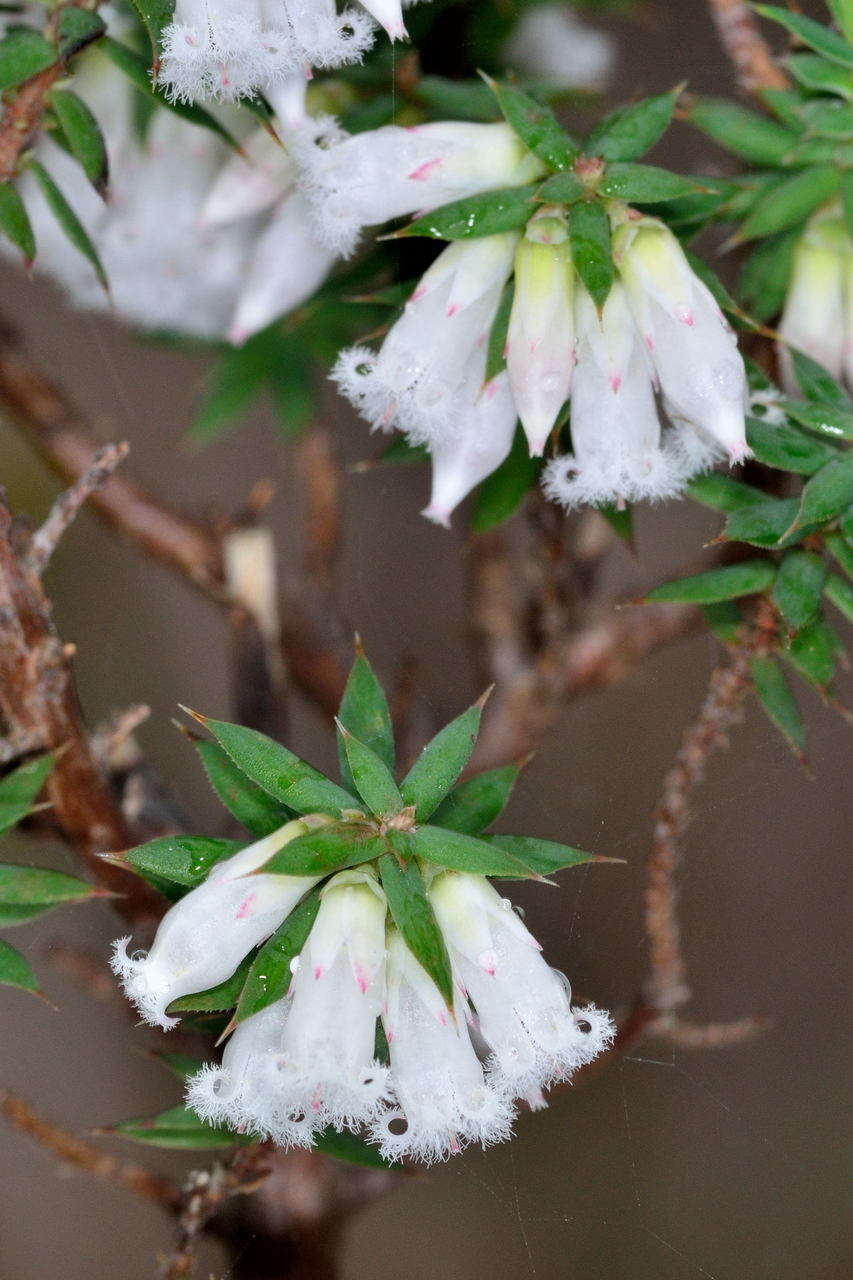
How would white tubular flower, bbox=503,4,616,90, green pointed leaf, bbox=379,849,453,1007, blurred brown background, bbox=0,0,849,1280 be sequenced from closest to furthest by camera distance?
1. green pointed leaf, bbox=379,849,453,1007
2. white tubular flower, bbox=503,4,616,90
3. blurred brown background, bbox=0,0,849,1280

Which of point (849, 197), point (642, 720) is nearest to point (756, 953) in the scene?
point (642, 720)

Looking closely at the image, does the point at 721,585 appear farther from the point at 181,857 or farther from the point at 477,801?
the point at 181,857

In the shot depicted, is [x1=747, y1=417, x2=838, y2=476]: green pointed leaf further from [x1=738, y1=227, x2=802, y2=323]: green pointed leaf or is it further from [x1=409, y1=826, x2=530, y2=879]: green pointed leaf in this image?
[x1=409, y1=826, x2=530, y2=879]: green pointed leaf

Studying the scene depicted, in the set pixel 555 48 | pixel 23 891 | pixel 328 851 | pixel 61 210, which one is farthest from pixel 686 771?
pixel 555 48

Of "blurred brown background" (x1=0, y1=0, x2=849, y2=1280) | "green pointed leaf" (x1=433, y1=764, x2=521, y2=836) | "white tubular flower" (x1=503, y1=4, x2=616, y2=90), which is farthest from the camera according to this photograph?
"blurred brown background" (x1=0, y1=0, x2=849, y2=1280)

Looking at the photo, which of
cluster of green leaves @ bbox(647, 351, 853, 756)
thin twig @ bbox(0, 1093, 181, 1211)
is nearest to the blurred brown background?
thin twig @ bbox(0, 1093, 181, 1211)

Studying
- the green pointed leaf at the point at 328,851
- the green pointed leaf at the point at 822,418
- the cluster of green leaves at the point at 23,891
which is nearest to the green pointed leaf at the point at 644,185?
the green pointed leaf at the point at 822,418
